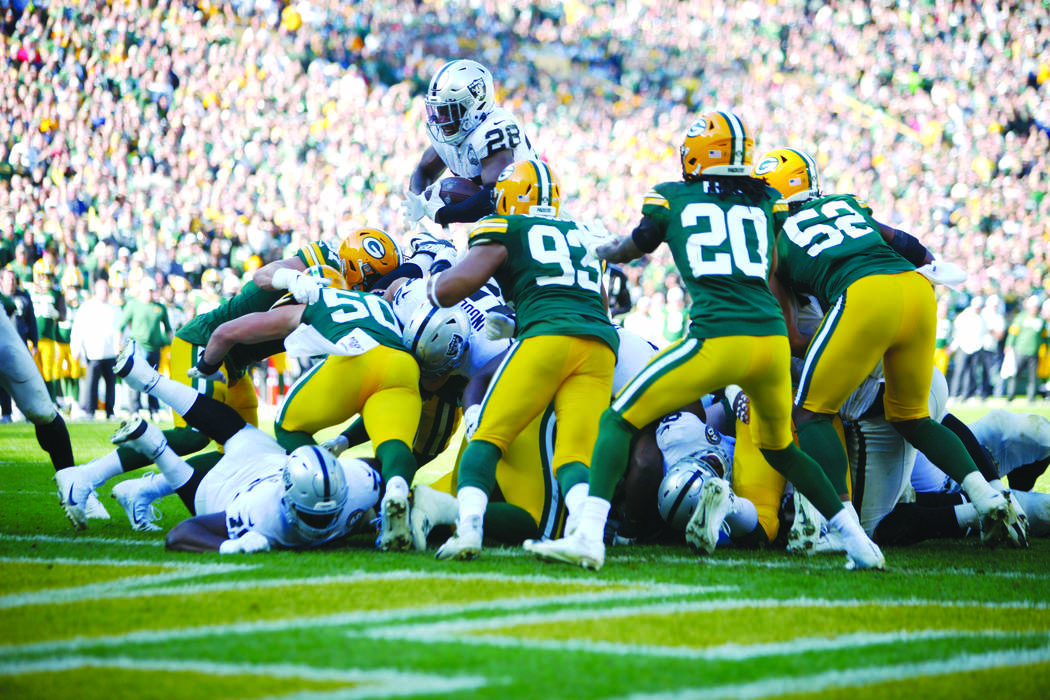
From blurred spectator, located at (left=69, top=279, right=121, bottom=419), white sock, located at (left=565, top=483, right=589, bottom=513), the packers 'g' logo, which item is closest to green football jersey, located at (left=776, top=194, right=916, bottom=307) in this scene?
white sock, located at (left=565, top=483, right=589, bottom=513)

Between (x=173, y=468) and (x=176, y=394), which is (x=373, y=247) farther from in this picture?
(x=173, y=468)

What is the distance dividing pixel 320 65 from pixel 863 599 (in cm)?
2229

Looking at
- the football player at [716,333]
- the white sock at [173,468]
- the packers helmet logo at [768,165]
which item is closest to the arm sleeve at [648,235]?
the football player at [716,333]

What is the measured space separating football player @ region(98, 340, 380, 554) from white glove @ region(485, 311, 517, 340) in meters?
0.78

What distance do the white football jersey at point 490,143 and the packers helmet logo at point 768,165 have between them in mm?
1706

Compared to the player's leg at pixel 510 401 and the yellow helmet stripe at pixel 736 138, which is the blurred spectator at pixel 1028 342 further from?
the player's leg at pixel 510 401

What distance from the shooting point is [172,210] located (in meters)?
18.9

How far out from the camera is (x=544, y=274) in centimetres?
465

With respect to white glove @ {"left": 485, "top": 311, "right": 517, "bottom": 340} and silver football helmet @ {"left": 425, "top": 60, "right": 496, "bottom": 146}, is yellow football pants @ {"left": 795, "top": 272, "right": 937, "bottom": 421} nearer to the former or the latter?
white glove @ {"left": 485, "top": 311, "right": 517, "bottom": 340}

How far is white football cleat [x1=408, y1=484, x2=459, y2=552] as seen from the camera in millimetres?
4691

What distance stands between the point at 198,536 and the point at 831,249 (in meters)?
2.96

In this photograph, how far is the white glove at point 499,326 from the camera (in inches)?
185

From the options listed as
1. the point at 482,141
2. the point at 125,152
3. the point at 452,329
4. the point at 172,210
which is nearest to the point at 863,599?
the point at 452,329

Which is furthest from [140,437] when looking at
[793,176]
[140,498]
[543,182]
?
[793,176]
